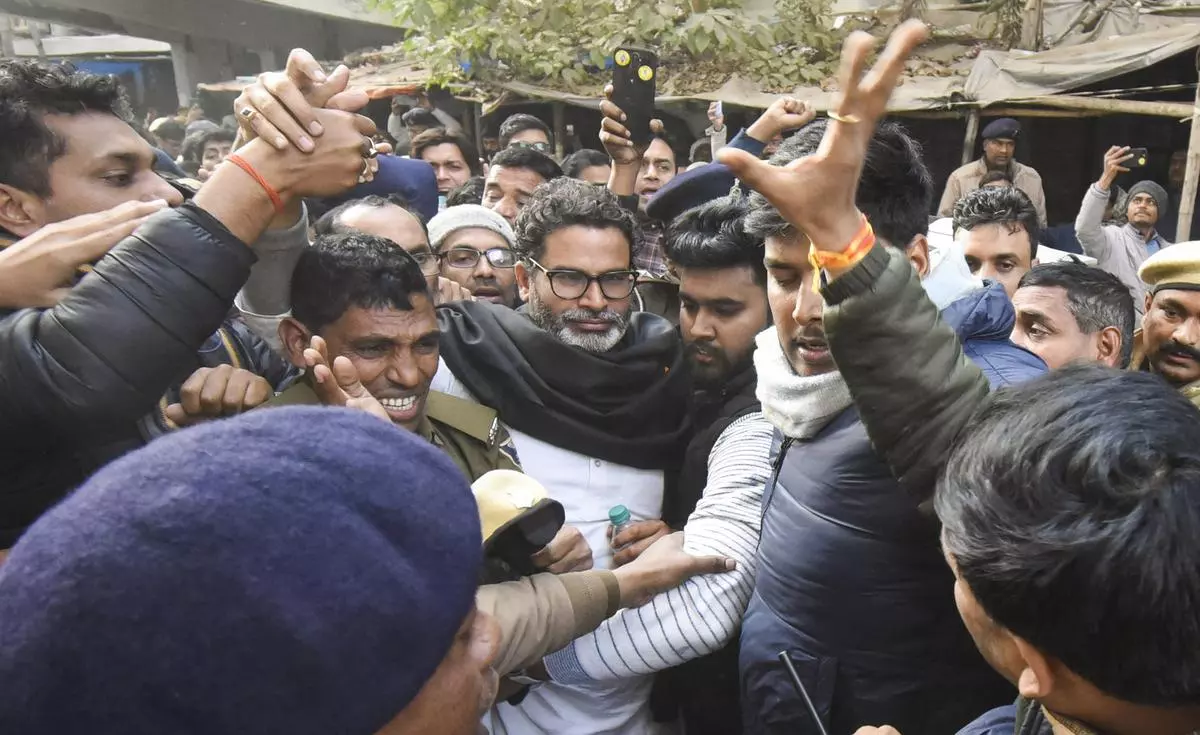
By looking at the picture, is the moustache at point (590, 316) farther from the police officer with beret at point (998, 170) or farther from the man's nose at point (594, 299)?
the police officer with beret at point (998, 170)

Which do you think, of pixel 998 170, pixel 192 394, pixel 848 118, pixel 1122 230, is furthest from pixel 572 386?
pixel 998 170

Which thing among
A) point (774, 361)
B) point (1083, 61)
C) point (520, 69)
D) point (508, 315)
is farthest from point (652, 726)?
point (520, 69)

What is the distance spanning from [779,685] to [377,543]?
1.30 metres

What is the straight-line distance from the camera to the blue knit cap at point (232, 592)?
0.62 metres

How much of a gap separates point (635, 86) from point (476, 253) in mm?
1153

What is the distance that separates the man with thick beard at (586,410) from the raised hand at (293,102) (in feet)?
2.95

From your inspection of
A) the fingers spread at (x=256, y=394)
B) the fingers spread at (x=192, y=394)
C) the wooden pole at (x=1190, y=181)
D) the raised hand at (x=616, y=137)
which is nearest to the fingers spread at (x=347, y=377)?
the fingers spread at (x=256, y=394)

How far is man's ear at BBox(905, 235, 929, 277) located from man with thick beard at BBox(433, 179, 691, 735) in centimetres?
77

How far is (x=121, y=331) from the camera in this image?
3.91ft

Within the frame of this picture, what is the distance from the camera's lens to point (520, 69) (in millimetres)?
10797

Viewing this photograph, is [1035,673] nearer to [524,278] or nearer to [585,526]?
[585,526]

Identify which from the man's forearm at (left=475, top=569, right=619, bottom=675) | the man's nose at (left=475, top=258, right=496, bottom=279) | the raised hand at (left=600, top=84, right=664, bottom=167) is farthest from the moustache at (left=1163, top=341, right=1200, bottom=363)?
the man's nose at (left=475, top=258, right=496, bottom=279)

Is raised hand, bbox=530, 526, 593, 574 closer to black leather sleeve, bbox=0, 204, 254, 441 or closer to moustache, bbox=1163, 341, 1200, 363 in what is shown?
black leather sleeve, bbox=0, 204, 254, 441

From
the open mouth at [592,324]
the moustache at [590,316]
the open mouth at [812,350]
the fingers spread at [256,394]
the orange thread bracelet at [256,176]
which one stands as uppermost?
the orange thread bracelet at [256,176]
